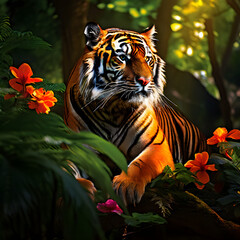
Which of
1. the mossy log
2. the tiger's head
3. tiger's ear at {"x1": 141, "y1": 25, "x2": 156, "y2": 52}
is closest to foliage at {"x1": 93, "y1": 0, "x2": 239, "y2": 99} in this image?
tiger's ear at {"x1": 141, "y1": 25, "x2": 156, "y2": 52}

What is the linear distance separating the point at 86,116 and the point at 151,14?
116 inches

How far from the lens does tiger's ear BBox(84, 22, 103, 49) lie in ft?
9.07

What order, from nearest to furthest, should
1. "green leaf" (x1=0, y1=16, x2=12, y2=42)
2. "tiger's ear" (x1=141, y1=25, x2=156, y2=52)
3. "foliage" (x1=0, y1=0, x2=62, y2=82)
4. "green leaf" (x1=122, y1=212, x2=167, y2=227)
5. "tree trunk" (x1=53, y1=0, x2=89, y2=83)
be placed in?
"green leaf" (x1=122, y1=212, x2=167, y2=227)
"green leaf" (x1=0, y1=16, x2=12, y2=42)
"tiger's ear" (x1=141, y1=25, x2=156, y2=52)
"tree trunk" (x1=53, y1=0, x2=89, y2=83)
"foliage" (x1=0, y1=0, x2=62, y2=82)

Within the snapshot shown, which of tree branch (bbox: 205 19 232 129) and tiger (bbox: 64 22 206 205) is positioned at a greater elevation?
tiger (bbox: 64 22 206 205)

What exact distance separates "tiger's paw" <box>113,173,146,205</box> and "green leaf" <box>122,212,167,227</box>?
18 centimetres

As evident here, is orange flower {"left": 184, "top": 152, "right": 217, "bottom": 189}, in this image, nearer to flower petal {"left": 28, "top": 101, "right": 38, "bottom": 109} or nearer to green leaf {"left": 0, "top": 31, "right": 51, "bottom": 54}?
flower petal {"left": 28, "top": 101, "right": 38, "bottom": 109}

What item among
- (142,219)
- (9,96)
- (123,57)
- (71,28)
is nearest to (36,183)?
(142,219)

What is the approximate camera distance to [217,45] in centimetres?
686

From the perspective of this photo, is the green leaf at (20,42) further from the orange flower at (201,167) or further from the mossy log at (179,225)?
the orange flower at (201,167)

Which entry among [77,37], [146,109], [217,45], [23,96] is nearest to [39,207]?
[23,96]

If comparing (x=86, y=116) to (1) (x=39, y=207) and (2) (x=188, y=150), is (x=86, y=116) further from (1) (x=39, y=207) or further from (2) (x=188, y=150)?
(1) (x=39, y=207)

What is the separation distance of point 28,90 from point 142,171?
77cm

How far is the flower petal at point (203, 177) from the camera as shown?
8.30 ft

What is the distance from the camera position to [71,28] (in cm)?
428
